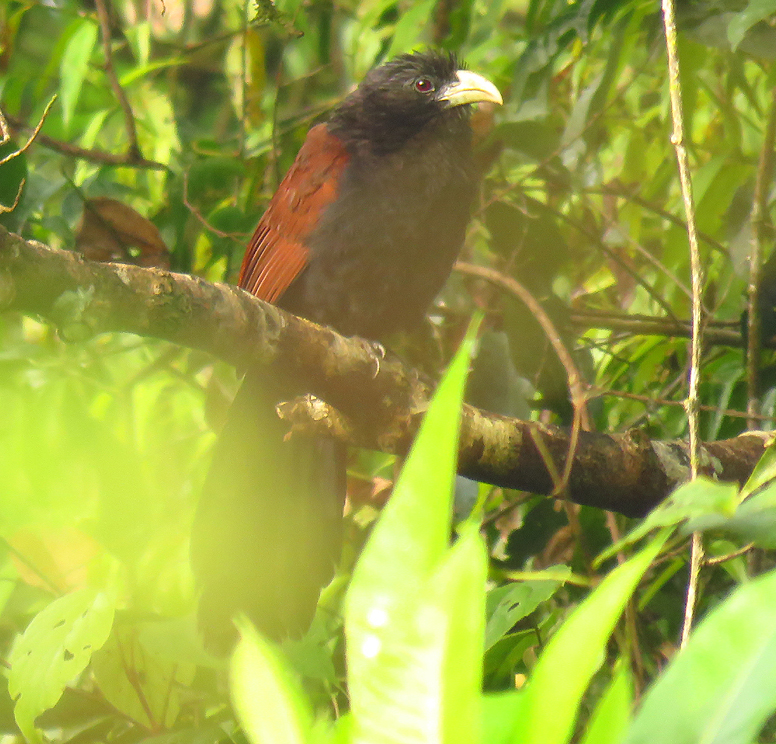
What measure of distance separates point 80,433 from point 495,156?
1678mm

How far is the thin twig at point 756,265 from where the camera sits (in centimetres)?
202

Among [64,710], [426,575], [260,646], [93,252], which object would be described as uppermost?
[426,575]

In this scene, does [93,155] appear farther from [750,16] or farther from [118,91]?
[750,16]

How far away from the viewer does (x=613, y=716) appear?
0.58 m

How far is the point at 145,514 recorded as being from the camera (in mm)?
1547

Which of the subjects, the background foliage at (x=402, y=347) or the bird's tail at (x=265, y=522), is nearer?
the background foliage at (x=402, y=347)

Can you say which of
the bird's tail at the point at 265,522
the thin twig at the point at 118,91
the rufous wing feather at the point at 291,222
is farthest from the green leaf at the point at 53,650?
the thin twig at the point at 118,91

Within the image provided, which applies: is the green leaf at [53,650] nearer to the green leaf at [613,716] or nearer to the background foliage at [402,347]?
the background foliage at [402,347]

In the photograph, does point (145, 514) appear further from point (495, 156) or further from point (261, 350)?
point (495, 156)

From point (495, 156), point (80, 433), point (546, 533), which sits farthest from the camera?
point (495, 156)

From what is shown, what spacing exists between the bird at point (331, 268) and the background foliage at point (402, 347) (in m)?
0.12

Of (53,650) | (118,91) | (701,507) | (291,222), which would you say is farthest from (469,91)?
(701,507)

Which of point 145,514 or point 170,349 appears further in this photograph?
point 170,349

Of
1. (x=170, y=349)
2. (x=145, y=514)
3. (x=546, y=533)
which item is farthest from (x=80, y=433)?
(x=546, y=533)
